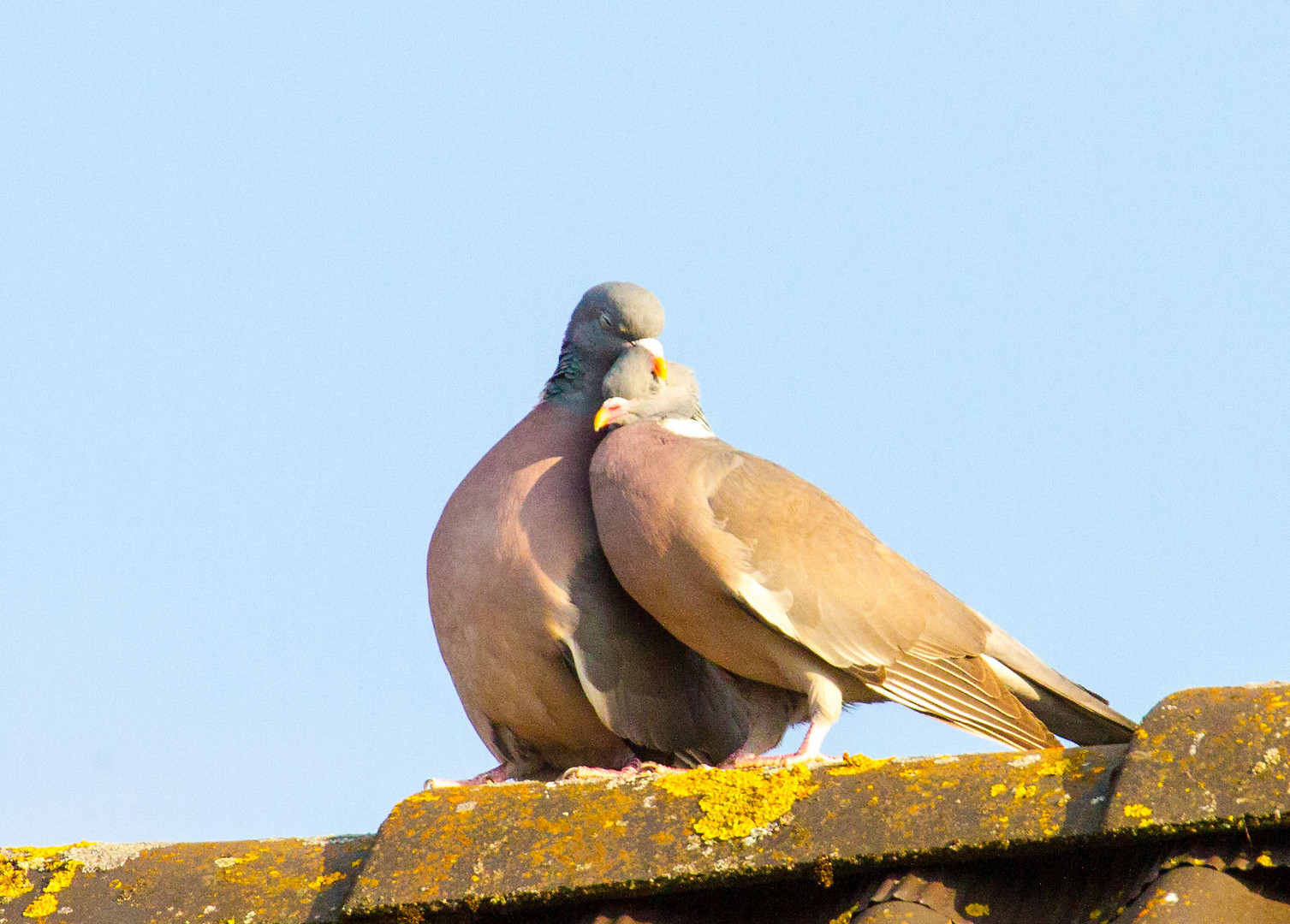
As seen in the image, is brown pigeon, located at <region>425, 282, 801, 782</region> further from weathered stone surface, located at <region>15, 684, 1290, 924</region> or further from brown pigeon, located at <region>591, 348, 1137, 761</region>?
weathered stone surface, located at <region>15, 684, 1290, 924</region>

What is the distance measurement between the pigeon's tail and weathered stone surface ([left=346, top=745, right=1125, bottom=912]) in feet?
4.72

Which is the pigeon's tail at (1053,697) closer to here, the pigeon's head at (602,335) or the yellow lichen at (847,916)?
the pigeon's head at (602,335)

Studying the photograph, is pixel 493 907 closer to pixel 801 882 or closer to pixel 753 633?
pixel 801 882

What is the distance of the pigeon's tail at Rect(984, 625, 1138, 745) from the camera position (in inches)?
168

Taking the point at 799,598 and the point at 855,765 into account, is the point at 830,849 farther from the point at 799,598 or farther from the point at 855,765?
the point at 799,598

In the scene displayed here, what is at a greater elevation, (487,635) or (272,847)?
(487,635)

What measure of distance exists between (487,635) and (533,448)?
56 centimetres

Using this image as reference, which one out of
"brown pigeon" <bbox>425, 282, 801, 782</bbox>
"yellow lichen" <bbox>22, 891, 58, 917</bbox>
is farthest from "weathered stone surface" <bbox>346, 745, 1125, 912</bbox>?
"brown pigeon" <bbox>425, 282, 801, 782</bbox>

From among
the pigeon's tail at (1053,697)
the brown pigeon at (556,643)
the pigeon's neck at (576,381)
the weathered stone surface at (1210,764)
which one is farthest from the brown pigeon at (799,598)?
the weathered stone surface at (1210,764)

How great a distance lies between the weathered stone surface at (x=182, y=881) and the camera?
3.11m

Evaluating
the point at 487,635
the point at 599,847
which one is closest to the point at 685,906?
the point at 599,847

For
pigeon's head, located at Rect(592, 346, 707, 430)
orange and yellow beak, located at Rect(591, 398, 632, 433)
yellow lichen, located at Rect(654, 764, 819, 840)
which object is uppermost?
pigeon's head, located at Rect(592, 346, 707, 430)

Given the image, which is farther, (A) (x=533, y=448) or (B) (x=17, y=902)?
(A) (x=533, y=448)

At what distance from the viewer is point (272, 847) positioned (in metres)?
3.28
